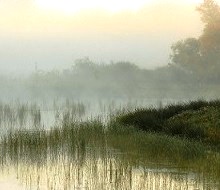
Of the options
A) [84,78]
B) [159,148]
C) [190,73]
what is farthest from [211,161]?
[84,78]

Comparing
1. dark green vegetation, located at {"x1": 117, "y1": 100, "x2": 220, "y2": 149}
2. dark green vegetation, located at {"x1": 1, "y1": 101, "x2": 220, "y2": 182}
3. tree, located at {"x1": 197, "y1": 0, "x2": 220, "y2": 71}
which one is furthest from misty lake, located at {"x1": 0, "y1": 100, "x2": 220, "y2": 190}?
tree, located at {"x1": 197, "y1": 0, "x2": 220, "y2": 71}

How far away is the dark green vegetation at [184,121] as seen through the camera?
2502 cm

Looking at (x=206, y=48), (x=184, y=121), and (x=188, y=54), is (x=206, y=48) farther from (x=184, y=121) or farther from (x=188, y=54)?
(x=184, y=121)

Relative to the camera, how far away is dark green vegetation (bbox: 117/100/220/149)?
25.0 m

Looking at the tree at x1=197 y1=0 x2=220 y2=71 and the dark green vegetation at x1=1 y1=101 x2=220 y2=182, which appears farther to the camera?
the tree at x1=197 y1=0 x2=220 y2=71

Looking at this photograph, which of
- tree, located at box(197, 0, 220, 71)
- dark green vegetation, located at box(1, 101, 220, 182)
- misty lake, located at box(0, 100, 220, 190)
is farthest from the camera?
tree, located at box(197, 0, 220, 71)

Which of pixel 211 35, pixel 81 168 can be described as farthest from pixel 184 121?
pixel 211 35

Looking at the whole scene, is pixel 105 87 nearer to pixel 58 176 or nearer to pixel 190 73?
pixel 190 73

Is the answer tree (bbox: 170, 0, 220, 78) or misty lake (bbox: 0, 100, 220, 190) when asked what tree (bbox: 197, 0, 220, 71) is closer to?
tree (bbox: 170, 0, 220, 78)

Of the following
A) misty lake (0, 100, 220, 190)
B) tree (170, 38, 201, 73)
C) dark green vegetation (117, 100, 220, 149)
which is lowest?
misty lake (0, 100, 220, 190)

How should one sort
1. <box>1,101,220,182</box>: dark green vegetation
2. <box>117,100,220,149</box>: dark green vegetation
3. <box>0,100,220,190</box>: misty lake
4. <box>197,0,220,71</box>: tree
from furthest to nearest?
<box>197,0,220,71</box>: tree → <box>117,100,220,149</box>: dark green vegetation → <box>1,101,220,182</box>: dark green vegetation → <box>0,100,220,190</box>: misty lake

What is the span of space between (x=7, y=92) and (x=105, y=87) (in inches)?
673

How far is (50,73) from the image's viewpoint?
4141 inches

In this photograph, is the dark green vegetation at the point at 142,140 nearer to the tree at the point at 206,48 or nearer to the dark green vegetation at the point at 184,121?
the dark green vegetation at the point at 184,121
